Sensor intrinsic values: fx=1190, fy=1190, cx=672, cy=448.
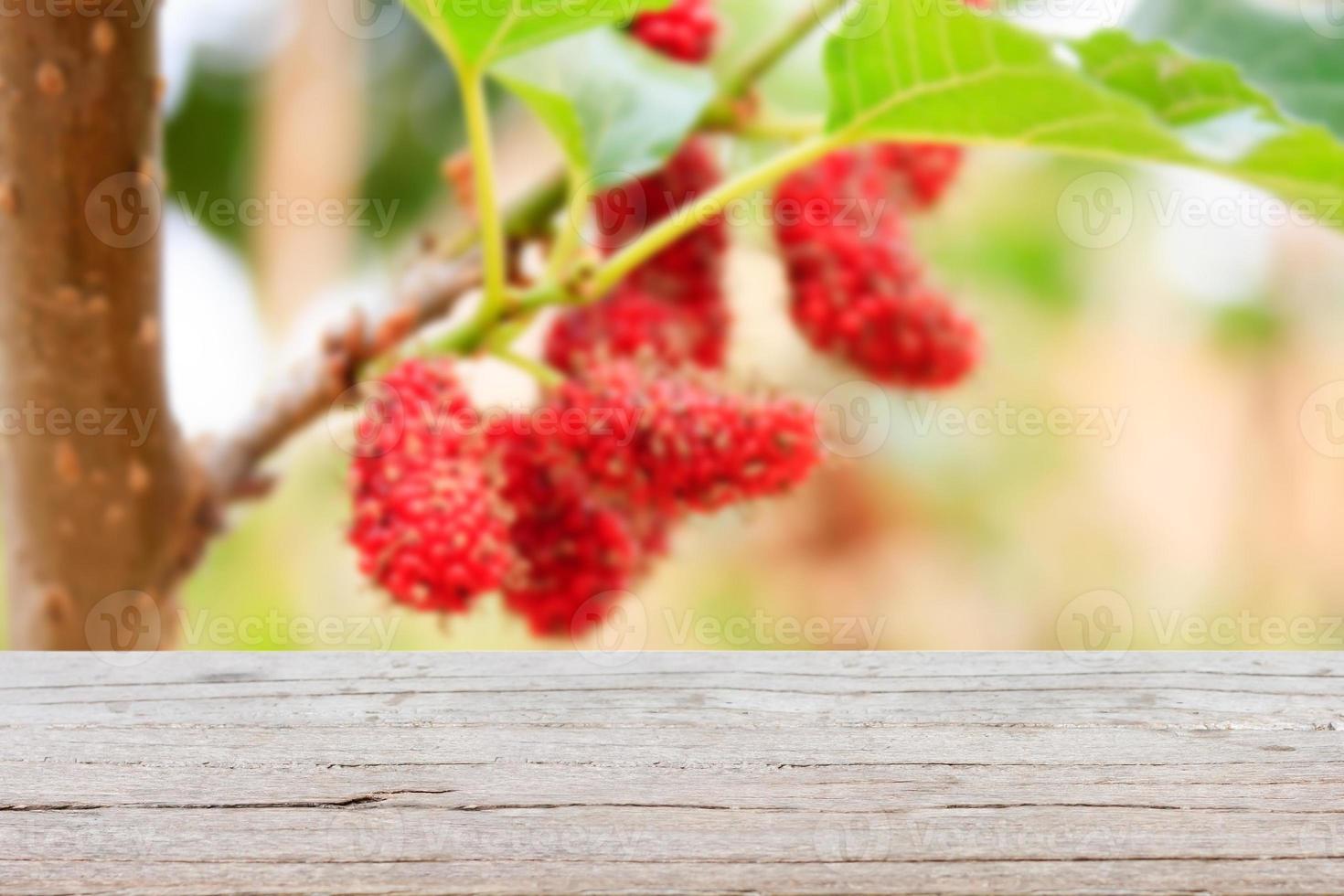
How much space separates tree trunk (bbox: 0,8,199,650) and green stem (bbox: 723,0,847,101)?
0.74 feet

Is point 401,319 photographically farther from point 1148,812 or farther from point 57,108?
point 1148,812

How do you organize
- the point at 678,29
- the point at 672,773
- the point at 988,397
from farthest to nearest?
the point at 988,397, the point at 678,29, the point at 672,773

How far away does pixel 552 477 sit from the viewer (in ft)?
1.41

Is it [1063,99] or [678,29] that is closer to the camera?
[1063,99]

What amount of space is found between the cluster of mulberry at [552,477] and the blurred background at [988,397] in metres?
0.57

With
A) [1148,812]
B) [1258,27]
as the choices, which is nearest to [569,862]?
[1148,812]

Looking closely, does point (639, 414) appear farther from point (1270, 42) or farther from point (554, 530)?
point (1270, 42)

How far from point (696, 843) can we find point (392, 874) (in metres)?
0.07

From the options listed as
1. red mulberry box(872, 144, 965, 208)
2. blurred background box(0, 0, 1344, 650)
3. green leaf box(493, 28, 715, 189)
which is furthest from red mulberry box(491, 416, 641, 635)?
blurred background box(0, 0, 1344, 650)

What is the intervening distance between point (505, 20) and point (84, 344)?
177mm

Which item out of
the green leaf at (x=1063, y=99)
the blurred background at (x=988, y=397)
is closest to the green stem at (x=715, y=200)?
the green leaf at (x=1063, y=99)

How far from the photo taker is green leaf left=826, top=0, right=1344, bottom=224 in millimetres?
330

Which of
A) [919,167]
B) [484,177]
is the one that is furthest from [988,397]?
[484,177]

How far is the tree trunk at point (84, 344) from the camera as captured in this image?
0.34 meters
